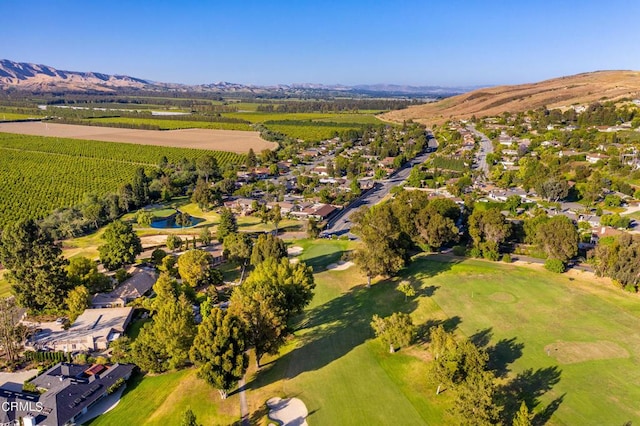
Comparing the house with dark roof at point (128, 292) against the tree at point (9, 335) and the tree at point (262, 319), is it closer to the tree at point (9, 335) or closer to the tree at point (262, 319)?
the tree at point (9, 335)

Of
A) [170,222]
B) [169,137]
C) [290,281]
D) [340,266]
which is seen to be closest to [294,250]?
[340,266]

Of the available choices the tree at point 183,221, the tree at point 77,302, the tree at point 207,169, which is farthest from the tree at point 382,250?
the tree at point 207,169

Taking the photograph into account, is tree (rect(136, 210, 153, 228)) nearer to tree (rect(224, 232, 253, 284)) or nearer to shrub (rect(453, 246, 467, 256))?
tree (rect(224, 232, 253, 284))

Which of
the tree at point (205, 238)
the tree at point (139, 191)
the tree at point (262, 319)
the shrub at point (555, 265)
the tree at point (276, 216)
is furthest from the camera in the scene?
the tree at point (139, 191)

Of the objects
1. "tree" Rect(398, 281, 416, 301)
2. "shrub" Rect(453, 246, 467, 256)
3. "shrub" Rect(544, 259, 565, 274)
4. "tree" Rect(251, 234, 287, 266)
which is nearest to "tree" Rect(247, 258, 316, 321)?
"tree" Rect(251, 234, 287, 266)

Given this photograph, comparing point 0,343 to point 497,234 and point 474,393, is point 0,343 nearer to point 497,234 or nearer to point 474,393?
point 474,393

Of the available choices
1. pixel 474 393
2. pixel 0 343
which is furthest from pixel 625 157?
pixel 0 343
